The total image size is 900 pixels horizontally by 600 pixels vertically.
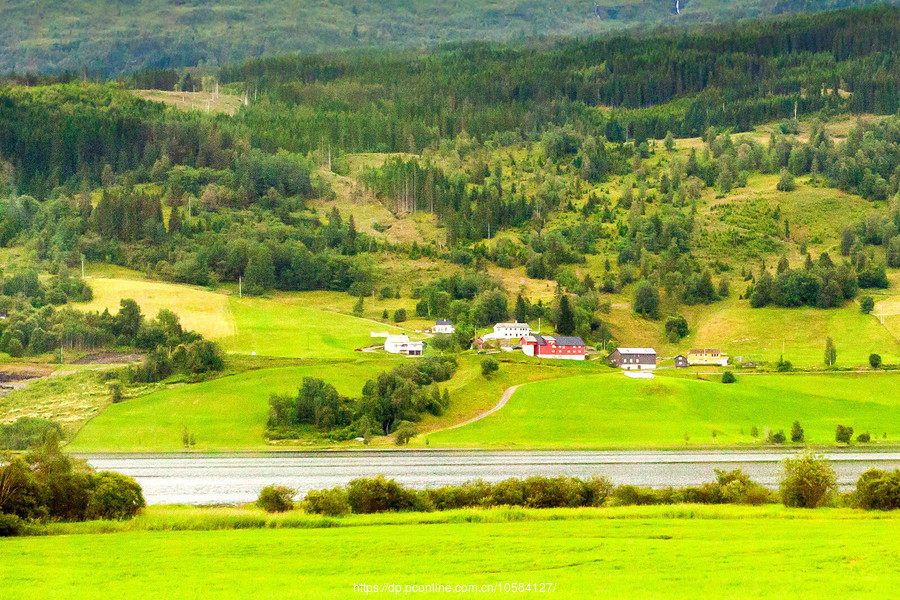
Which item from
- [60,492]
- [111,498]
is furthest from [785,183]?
[60,492]

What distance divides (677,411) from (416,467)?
3385cm

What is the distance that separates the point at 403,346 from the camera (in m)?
125

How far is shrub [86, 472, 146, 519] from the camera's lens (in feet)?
161

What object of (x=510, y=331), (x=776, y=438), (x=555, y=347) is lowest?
(x=776, y=438)

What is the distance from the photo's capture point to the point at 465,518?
158 ft

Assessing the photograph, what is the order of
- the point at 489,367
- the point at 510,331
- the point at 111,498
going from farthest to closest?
the point at 510,331 → the point at 489,367 → the point at 111,498

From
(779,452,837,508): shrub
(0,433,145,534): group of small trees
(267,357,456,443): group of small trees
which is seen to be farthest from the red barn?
(0,433,145,534): group of small trees

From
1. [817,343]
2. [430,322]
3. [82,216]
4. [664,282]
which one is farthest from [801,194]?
[82,216]

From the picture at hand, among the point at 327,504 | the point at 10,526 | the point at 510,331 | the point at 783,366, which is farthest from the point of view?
the point at 510,331

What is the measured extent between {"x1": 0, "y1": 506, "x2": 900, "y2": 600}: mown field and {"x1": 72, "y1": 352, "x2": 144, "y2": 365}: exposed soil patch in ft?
248

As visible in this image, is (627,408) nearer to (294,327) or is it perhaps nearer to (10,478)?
(294,327)

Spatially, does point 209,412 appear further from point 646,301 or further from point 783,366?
point 646,301

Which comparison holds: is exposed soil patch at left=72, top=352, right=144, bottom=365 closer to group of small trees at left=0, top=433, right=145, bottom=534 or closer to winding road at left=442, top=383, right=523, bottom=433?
winding road at left=442, top=383, right=523, bottom=433

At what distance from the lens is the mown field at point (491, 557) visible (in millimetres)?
32312
